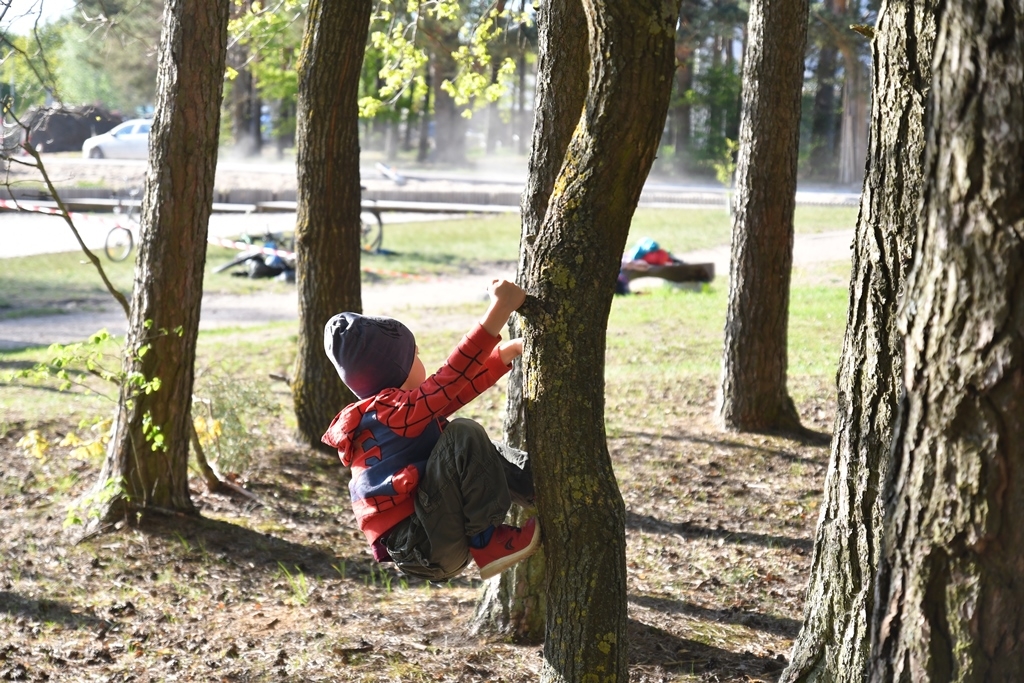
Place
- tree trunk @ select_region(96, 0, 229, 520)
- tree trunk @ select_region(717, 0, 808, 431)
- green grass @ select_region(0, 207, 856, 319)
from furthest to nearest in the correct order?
green grass @ select_region(0, 207, 856, 319), tree trunk @ select_region(717, 0, 808, 431), tree trunk @ select_region(96, 0, 229, 520)

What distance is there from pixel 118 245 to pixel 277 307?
532 centimetres

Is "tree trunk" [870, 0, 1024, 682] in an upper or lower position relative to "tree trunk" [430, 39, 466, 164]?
lower

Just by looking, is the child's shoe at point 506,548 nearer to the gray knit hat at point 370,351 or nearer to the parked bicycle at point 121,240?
the gray knit hat at point 370,351

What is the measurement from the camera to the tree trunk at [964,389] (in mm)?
1897

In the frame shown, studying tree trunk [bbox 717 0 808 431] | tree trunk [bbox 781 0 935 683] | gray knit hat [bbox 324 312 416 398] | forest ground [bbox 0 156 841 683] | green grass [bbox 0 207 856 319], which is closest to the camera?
tree trunk [bbox 781 0 935 683]

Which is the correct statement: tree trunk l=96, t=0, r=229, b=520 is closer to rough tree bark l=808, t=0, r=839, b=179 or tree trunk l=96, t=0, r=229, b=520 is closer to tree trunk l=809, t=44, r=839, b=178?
rough tree bark l=808, t=0, r=839, b=179

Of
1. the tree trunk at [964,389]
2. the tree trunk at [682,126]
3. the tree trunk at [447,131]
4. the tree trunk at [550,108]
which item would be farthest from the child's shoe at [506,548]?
the tree trunk at [447,131]

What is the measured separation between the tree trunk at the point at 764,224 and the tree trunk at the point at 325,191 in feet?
9.18

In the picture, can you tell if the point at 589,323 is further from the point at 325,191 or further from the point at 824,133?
the point at 824,133

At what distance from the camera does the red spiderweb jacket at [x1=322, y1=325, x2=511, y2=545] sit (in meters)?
3.12

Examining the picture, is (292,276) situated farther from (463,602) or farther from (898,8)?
(898,8)

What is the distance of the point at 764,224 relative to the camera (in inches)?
293

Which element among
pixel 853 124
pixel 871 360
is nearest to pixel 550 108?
pixel 871 360

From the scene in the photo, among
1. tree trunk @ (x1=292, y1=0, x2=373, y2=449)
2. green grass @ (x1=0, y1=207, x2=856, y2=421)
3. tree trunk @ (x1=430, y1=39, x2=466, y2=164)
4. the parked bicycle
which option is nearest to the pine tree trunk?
tree trunk @ (x1=430, y1=39, x2=466, y2=164)
